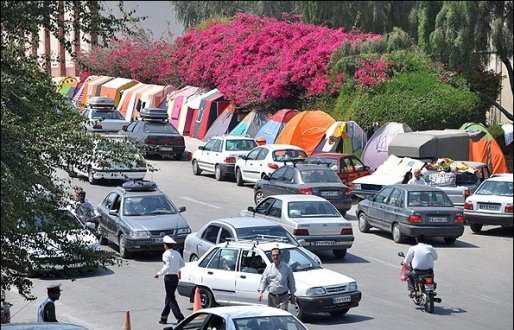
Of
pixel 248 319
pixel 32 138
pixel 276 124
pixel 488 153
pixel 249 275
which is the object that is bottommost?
pixel 249 275

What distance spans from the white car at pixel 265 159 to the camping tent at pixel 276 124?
4906 millimetres

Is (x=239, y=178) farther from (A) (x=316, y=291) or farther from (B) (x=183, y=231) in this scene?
(A) (x=316, y=291)

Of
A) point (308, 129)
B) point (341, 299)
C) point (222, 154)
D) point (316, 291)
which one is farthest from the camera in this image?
point (308, 129)

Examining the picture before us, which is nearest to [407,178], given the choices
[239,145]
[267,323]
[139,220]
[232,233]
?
[239,145]

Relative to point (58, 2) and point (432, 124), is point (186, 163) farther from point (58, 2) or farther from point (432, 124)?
point (58, 2)

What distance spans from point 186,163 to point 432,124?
1067 centimetres

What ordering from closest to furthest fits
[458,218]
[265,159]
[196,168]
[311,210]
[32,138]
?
[32,138], [311,210], [458,218], [265,159], [196,168]

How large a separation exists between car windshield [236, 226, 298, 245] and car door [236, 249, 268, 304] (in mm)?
2156

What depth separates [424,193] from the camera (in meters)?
25.8

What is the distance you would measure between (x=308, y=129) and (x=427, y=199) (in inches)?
489

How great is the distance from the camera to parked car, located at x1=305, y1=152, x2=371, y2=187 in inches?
1262

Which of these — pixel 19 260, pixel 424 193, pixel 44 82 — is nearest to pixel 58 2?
pixel 44 82

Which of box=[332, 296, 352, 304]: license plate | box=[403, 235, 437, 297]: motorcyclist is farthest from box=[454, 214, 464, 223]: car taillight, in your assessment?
box=[332, 296, 352, 304]: license plate

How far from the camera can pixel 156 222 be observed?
24.4 m
